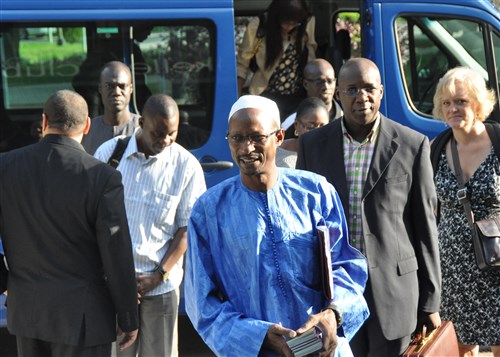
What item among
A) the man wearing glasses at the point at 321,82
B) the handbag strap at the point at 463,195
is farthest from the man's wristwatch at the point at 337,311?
the man wearing glasses at the point at 321,82

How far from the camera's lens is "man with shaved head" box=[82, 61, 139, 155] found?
5969mm

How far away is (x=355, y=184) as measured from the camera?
4.24m

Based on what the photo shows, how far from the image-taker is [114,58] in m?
6.45

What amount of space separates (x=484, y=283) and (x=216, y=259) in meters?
2.41

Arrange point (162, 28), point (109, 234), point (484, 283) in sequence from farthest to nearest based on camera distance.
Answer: point (162, 28), point (484, 283), point (109, 234)

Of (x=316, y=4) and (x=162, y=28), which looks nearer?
(x=162, y=28)

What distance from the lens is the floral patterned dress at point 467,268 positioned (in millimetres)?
5039

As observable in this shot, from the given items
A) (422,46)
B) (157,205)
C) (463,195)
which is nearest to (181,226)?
(157,205)

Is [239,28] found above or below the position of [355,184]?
above

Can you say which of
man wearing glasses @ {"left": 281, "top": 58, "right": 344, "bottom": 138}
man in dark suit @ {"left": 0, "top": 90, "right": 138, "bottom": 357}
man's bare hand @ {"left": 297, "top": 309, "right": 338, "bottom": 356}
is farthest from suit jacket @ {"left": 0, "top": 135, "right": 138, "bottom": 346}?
man wearing glasses @ {"left": 281, "top": 58, "right": 344, "bottom": 138}

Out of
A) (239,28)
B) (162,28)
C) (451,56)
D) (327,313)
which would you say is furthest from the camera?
(239,28)

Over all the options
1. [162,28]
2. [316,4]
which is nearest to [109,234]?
[162,28]

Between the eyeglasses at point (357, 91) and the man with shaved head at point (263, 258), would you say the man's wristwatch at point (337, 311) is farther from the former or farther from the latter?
the eyeglasses at point (357, 91)

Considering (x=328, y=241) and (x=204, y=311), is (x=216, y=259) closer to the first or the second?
(x=204, y=311)
